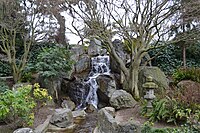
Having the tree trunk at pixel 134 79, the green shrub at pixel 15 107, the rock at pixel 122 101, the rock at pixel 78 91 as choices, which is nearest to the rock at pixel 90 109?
the rock at pixel 78 91

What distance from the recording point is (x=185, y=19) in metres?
9.66

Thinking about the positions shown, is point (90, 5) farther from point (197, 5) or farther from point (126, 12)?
point (197, 5)

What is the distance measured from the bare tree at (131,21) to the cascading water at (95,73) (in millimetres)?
1783

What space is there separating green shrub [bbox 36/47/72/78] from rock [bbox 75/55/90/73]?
194 centimetres

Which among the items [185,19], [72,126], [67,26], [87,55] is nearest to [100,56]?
[87,55]

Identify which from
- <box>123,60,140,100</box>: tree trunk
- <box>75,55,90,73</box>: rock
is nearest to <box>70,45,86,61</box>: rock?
<box>75,55,90,73</box>: rock

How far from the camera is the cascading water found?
11.4 meters

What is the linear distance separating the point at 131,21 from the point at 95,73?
12.5 ft

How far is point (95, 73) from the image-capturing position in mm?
12594

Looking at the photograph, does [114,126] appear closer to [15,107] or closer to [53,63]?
[15,107]

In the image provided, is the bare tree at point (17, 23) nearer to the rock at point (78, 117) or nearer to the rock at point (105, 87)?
the rock at point (78, 117)

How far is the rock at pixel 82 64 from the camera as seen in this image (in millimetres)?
12507

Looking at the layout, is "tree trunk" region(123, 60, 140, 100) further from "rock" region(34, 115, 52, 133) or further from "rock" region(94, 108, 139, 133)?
"rock" region(34, 115, 52, 133)

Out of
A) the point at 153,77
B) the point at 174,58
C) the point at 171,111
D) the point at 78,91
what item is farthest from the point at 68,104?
the point at 174,58
